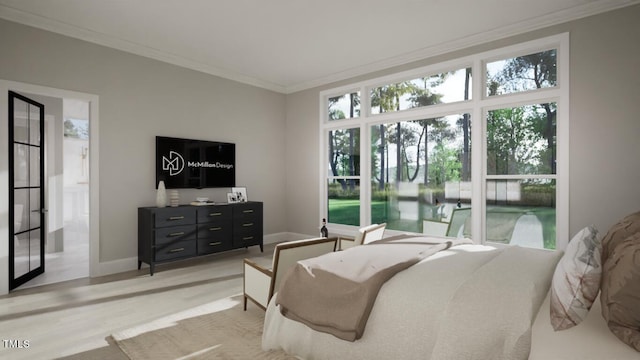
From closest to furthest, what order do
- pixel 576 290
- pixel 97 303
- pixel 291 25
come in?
pixel 576 290 → pixel 97 303 → pixel 291 25

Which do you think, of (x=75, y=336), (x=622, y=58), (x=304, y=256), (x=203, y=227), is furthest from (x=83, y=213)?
(x=622, y=58)

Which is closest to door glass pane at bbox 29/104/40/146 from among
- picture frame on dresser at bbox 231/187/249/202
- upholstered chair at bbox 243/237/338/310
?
picture frame on dresser at bbox 231/187/249/202

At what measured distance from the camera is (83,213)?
7.90 metres

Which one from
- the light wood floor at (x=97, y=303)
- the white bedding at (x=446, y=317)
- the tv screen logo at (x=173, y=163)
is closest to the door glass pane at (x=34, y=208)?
the light wood floor at (x=97, y=303)

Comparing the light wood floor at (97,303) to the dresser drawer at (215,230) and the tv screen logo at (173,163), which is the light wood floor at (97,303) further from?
the tv screen logo at (173,163)

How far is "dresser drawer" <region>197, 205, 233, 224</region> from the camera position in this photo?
4746 millimetres

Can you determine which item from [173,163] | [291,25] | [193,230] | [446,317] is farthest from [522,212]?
[173,163]

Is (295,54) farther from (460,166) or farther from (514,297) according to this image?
(514,297)

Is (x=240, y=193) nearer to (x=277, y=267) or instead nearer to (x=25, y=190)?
(x=25, y=190)

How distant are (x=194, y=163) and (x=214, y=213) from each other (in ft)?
2.74

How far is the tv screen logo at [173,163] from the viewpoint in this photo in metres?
4.81

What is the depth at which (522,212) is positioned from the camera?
4141 mm

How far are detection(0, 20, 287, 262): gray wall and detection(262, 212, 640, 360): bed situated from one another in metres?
3.18

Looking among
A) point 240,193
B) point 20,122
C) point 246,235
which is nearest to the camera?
point 20,122
